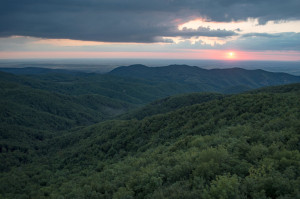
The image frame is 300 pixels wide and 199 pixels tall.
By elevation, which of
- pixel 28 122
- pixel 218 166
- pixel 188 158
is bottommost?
pixel 28 122

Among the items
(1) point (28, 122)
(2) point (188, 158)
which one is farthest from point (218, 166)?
(1) point (28, 122)

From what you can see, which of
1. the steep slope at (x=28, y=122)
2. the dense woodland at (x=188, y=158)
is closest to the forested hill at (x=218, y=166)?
the dense woodland at (x=188, y=158)

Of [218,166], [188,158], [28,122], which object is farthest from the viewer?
[28,122]

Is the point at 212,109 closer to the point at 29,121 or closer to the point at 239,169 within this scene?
the point at 239,169

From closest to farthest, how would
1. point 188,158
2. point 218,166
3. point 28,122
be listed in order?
point 218,166 → point 188,158 → point 28,122

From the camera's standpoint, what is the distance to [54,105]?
634 ft

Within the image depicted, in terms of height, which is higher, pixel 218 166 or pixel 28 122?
pixel 218 166

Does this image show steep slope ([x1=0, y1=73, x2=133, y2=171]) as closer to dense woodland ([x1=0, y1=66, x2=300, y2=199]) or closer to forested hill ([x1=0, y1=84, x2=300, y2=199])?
dense woodland ([x1=0, y1=66, x2=300, y2=199])

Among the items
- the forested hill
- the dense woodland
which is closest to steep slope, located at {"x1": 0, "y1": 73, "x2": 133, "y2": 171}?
the dense woodland

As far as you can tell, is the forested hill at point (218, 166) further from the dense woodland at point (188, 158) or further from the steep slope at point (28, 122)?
the steep slope at point (28, 122)

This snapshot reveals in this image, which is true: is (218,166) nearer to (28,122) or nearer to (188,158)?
(188,158)

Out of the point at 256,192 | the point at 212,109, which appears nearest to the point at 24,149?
the point at 212,109

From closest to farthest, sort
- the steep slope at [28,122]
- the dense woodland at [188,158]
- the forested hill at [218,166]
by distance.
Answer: the forested hill at [218,166] → the dense woodland at [188,158] → the steep slope at [28,122]

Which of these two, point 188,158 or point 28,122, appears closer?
point 188,158
